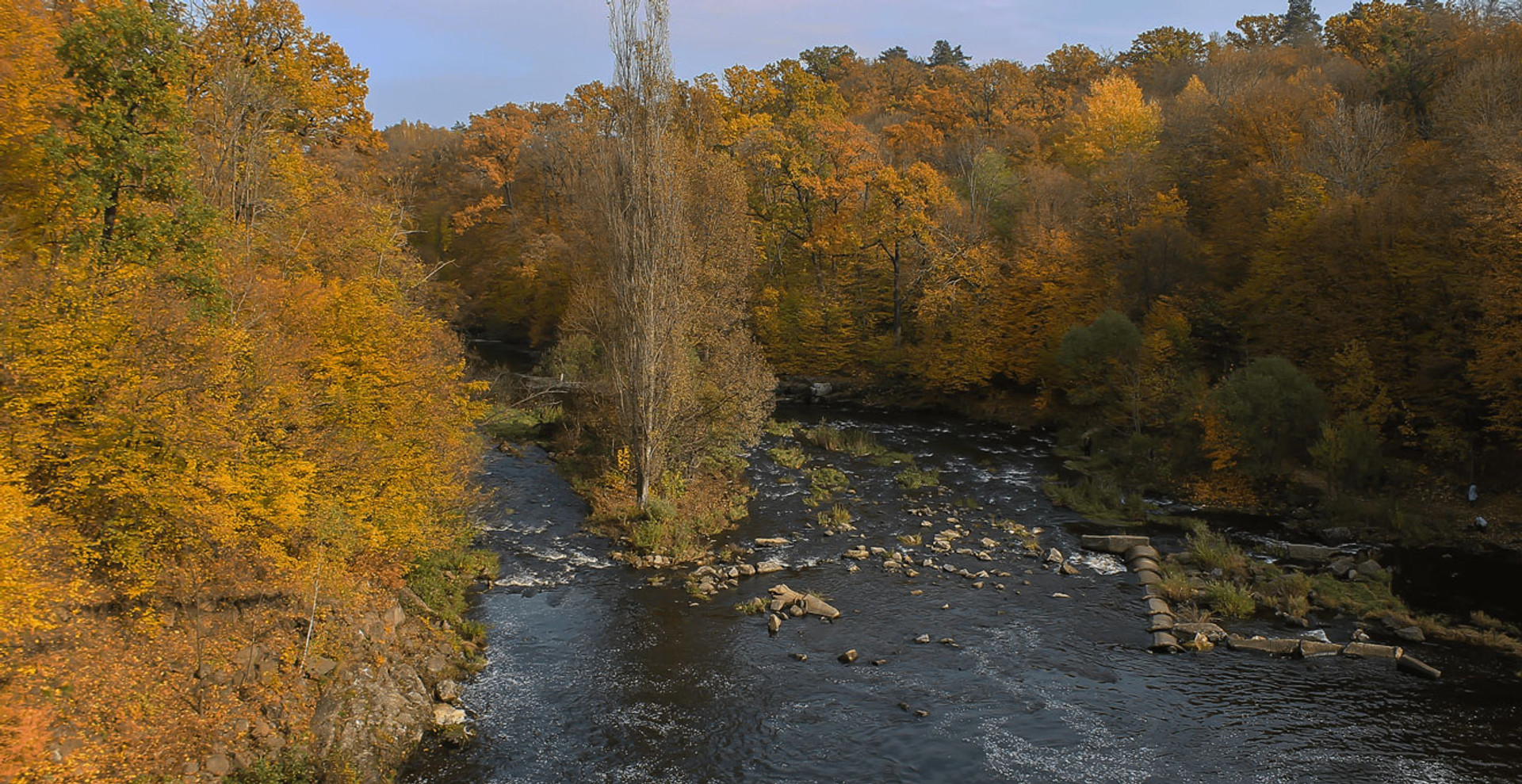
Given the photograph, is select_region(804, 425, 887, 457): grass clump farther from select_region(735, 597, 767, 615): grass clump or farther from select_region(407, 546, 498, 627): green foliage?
select_region(407, 546, 498, 627): green foliage

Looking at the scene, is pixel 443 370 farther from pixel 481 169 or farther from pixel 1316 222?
pixel 481 169

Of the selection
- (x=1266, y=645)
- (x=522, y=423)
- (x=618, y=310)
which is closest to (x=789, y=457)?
(x=618, y=310)

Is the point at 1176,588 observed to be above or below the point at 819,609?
above

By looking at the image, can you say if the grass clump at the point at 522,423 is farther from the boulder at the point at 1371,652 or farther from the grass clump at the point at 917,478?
the boulder at the point at 1371,652

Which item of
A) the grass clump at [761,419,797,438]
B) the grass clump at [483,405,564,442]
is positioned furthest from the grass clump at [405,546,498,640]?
the grass clump at [761,419,797,438]

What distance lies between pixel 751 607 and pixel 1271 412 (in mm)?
19024

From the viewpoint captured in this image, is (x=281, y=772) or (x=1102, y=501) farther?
(x=1102, y=501)

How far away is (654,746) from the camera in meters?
13.0

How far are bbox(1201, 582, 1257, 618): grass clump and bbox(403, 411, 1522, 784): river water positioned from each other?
547mm

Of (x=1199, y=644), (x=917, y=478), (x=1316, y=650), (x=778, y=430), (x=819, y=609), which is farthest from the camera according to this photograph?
(x=778, y=430)

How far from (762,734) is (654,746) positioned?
1853 mm

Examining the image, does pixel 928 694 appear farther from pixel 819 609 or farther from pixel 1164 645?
pixel 1164 645

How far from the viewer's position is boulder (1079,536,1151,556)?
21.7m

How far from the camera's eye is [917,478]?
92.5ft
